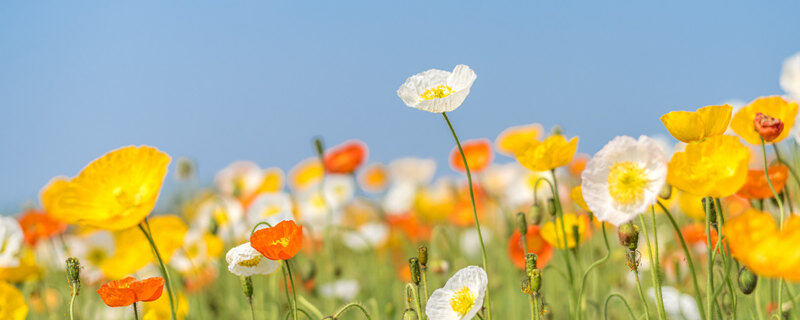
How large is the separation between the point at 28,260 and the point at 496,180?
10.6 feet

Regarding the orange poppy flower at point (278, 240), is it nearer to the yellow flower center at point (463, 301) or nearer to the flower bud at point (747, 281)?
the yellow flower center at point (463, 301)

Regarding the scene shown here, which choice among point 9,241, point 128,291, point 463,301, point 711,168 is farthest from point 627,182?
point 9,241

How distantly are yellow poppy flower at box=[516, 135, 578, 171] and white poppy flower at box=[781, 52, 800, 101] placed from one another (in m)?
0.91

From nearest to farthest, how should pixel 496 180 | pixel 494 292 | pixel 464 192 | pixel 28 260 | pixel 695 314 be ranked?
pixel 695 314 → pixel 28 260 → pixel 494 292 → pixel 464 192 → pixel 496 180

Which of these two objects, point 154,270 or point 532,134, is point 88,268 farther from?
point 532,134

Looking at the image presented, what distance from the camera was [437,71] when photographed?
1246 millimetres

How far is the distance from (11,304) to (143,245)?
75 centimetres

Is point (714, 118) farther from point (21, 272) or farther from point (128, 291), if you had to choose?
point (21, 272)

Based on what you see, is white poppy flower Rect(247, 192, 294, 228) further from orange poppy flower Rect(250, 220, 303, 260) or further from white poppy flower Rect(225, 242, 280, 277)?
orange poppy flower Rect(250, 220, 303, 260)

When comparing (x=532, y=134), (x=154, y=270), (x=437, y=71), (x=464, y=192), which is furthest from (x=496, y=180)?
(x=437, y=71)

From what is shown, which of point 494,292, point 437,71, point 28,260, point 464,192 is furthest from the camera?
point 464,192

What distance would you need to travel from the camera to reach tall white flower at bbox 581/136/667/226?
0.96 meters

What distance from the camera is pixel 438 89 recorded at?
47.8 inches

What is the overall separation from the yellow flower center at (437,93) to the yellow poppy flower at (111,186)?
0.50 meters
